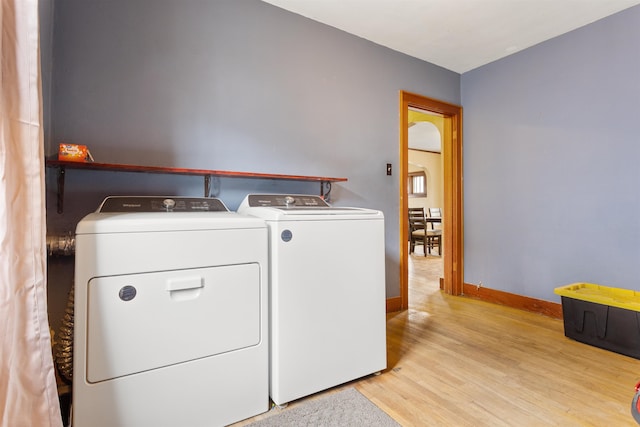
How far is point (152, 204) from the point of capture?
1635 millimetres

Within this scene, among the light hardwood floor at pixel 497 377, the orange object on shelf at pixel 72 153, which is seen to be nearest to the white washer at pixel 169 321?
the light hardwood floor at pixel 497 377

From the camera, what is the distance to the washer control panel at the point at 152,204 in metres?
1.55

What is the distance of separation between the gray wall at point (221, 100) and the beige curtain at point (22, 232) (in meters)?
0.85

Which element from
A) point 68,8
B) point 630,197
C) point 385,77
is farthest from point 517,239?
point 68,8

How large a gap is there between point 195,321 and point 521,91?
316cm

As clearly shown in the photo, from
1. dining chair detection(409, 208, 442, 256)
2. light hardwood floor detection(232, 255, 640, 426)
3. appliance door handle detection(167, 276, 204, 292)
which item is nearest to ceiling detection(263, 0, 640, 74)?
appliance door handle detection(167, 276, 204, 292)

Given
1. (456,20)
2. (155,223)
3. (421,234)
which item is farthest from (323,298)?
(421,234)

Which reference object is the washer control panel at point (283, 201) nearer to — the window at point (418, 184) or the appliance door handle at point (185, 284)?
the appliance door handle at point (185, 284)

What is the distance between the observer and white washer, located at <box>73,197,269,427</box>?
42.8 inches

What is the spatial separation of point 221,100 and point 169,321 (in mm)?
1398

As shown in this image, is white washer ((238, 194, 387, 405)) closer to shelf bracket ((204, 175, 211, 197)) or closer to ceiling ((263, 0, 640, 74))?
shelf bracket ((204, 175, 211, 197))

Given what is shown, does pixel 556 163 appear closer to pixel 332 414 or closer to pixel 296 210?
pixel 296 210

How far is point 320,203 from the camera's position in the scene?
211cm

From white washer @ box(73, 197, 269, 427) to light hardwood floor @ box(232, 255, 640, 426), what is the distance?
0.26 meters
